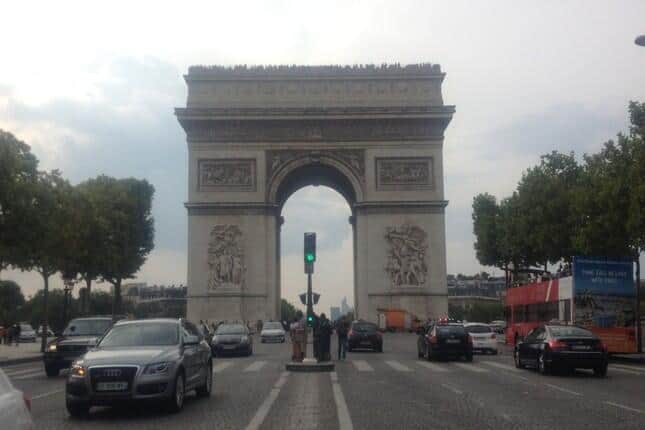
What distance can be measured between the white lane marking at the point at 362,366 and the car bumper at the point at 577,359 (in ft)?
17.1

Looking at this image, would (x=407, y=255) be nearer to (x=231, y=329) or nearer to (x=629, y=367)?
(x=231, y=329)

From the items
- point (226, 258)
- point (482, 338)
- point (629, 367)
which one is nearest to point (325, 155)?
point (226, 258)

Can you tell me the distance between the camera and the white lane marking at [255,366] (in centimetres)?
2648

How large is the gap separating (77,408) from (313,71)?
49.0m

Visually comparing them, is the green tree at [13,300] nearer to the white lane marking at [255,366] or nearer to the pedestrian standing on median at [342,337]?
the pedestrian standing on median at [342,337]

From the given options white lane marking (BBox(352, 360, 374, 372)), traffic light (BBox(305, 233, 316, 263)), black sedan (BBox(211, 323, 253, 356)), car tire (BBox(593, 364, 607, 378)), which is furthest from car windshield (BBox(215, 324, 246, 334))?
car tire (BBox(593, 364, 607, 378))

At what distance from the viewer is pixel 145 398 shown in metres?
13.8

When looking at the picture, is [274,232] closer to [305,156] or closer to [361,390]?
[305,156]

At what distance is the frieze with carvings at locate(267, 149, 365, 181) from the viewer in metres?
61.2

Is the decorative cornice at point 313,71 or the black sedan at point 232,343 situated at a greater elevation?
the decorative cornice at point 313,71

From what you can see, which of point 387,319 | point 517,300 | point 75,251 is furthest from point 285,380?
point 387,319

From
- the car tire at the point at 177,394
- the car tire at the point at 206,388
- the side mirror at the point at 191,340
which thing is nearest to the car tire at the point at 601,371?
the car tire at the point at 206,388

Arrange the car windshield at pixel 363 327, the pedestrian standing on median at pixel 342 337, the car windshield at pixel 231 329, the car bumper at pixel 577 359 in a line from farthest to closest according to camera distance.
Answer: the car windshield at pixel 363 327
the car windshield at pixel 231 329
the pedestrian standing on median at pixel 342 337
the car bumper at pixel 577 359

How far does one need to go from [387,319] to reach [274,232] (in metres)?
9.58
